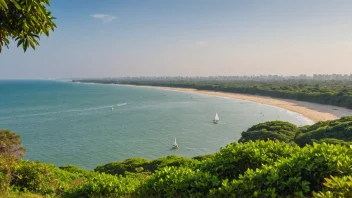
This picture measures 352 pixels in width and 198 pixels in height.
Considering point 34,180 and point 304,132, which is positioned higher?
point 34,180

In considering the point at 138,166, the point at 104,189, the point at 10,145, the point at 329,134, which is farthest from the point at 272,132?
the point at 10,145

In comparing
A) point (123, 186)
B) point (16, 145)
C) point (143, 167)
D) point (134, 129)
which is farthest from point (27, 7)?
point (134, 129)

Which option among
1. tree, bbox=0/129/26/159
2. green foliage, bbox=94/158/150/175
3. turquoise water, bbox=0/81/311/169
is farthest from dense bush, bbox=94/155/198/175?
turquoise water, bbox=0/81/311/169

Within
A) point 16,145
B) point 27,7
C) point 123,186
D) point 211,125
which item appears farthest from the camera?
point 211,125

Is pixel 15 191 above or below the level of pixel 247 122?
above

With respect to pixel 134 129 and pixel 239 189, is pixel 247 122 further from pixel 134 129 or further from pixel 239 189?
pixel 239 189

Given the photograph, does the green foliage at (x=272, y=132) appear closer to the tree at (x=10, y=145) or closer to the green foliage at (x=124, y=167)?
the green foliage at (x=124, y=167)

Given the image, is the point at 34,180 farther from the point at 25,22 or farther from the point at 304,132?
the point at 304,132
